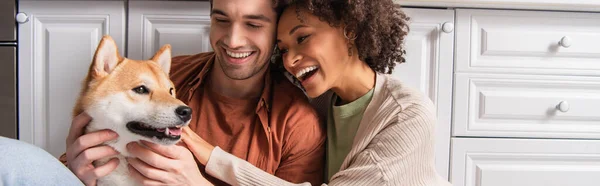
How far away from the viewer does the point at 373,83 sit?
1.18m

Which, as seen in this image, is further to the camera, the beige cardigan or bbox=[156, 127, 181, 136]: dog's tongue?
→ the beige cardigan

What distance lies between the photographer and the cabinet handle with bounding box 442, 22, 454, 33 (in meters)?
1.31

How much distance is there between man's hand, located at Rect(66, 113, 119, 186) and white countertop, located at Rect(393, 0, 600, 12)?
0.77 m

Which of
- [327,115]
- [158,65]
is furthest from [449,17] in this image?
[158,65]

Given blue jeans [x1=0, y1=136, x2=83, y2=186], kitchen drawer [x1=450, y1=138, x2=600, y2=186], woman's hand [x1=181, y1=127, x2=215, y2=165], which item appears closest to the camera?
blue jeans [x1=0, y1=136, x2=83, y2=186]

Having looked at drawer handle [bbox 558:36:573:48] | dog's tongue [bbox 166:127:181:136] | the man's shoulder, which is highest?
drawer handle [bbox 558:36:573:48]

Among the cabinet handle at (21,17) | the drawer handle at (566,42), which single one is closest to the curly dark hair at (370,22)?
the drawer handle at (566,42)

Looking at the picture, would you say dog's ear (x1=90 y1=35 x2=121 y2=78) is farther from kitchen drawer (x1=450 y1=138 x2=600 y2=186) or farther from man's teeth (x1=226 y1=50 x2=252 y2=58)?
kitchen drawer (x1=450 y1=138 x2=600 y2=186)

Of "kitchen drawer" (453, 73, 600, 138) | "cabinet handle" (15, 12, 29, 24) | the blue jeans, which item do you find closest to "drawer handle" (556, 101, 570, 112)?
"kitchen drawer" (453, 73, 600, 138)

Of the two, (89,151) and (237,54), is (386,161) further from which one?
(89,151)

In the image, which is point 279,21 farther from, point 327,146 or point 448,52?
point 448,52

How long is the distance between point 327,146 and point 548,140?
0.62 meters

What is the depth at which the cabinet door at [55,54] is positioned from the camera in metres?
1.27

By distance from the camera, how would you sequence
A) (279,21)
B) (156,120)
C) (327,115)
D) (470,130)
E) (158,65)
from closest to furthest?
(156,120), (158,65), (279,21), (327,115), (470,130)
